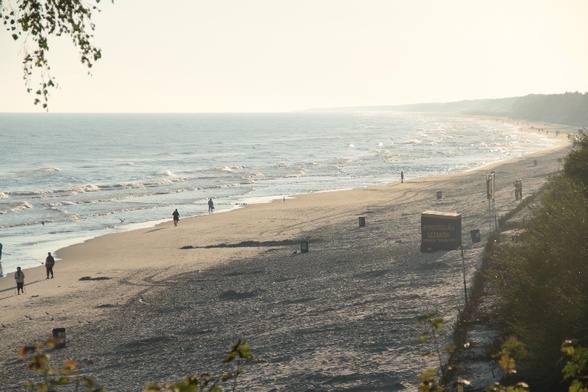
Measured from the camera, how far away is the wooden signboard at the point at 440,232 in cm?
2728

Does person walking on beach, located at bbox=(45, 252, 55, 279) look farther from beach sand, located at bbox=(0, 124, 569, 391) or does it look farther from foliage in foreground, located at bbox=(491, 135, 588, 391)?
foliage in foreground, located at bbox=(491, 135, 588, 391)

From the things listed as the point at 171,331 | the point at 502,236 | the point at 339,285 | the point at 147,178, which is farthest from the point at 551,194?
the point at 147,178

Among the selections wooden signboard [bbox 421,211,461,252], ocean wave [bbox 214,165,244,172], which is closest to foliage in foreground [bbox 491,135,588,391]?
wooden signboard [bbox 421,211,461,252]

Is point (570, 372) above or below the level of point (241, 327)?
above

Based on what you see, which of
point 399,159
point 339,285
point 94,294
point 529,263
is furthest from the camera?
point 399,159

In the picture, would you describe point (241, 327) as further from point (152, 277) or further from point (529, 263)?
point (152, 277)

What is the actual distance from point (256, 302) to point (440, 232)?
7462 millimetres

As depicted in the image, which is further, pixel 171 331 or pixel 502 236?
pixel 502 236

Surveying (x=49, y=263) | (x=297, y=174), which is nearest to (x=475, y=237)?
(x=49, y=263)

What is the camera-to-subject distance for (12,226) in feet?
164

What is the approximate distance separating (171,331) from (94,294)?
24.5 feet

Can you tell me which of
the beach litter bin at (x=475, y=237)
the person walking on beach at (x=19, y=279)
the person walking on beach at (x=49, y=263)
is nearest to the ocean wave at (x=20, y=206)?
the person walking on beach at (x=49, y=263)

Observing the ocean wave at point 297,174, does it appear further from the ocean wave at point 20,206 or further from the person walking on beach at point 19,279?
the person walking on beach at point 19,279

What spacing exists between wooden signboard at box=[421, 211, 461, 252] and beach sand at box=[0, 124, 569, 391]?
0.53 meters
